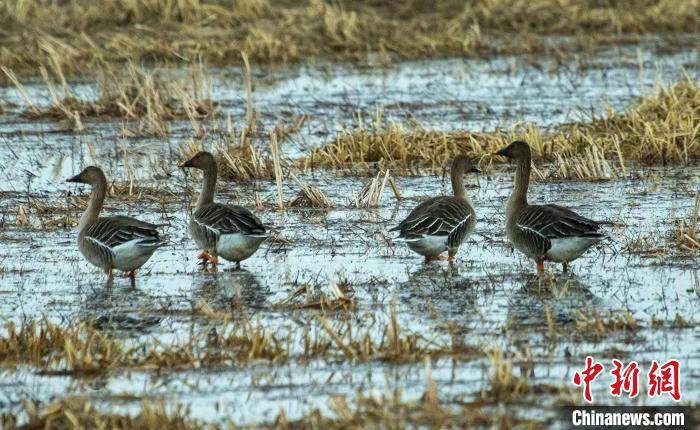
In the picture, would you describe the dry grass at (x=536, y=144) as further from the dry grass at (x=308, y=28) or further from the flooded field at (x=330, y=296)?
the dry grass at (x=308, y=28)

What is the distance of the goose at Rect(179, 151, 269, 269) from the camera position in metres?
10.5

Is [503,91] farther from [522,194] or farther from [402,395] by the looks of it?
[402,395]

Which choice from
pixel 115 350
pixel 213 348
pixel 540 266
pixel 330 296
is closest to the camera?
pixel 115 350

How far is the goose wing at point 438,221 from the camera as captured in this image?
34.9 ft

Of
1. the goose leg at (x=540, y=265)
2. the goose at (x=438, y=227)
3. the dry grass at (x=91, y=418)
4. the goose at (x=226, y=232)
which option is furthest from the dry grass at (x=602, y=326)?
the goose at (x=226, y=232)

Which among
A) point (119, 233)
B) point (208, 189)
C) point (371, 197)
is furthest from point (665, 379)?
point (371, 197)

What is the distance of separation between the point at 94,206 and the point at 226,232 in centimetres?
137

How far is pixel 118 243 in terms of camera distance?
10055 millimetres

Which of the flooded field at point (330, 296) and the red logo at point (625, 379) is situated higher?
the flooded field at point (330, 296)

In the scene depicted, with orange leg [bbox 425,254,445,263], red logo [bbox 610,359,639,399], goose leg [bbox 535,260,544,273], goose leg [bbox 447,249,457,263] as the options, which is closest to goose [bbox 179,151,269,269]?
orange leg [bbox 425,254,445,263]

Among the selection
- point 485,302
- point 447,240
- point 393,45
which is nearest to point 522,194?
point 447,240

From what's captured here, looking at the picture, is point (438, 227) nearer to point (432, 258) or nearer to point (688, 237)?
point (432, 258)

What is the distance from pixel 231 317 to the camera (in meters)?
8.84

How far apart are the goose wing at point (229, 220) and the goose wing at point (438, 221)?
3.96 feet
